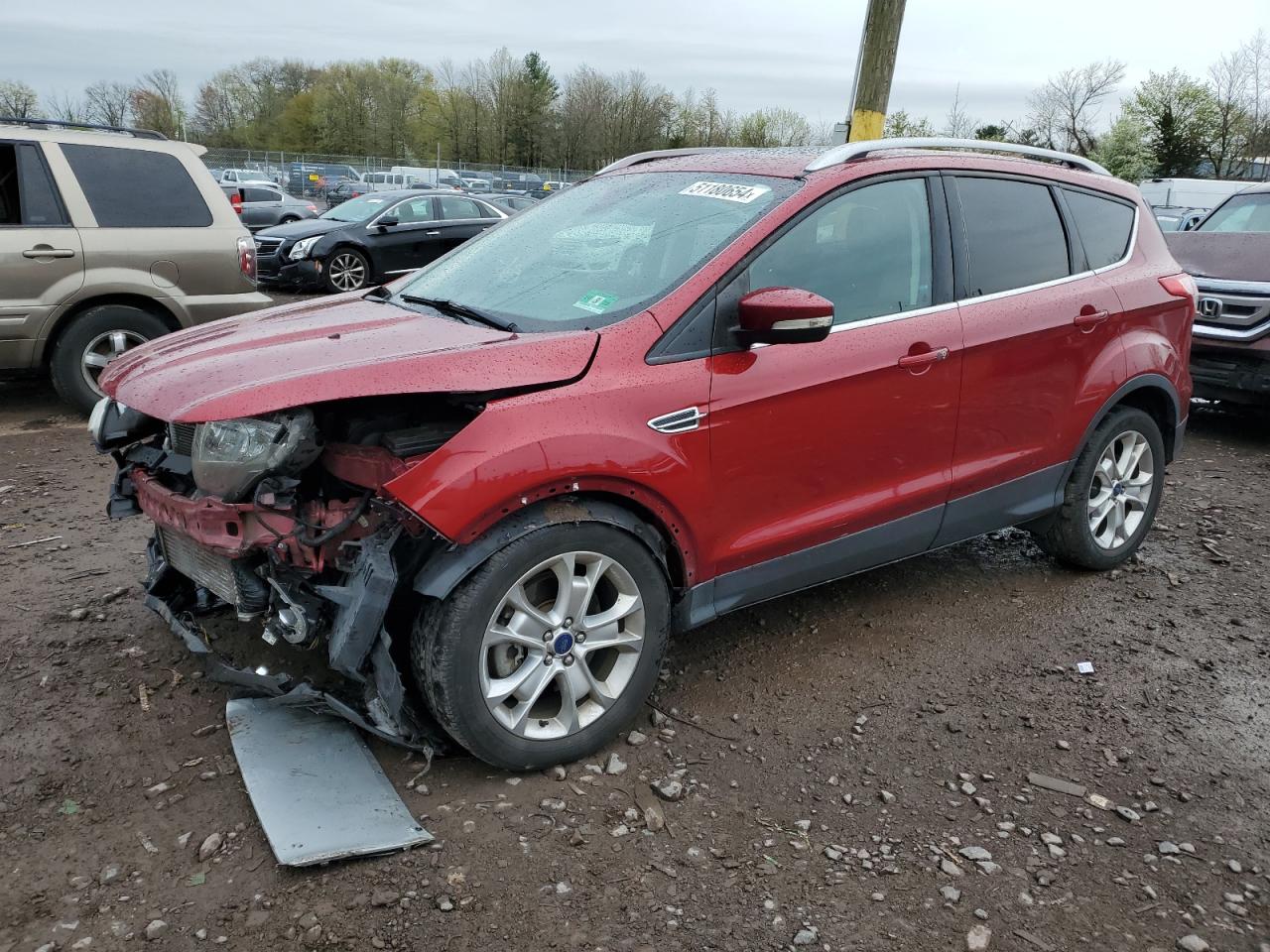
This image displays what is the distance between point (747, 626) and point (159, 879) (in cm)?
229

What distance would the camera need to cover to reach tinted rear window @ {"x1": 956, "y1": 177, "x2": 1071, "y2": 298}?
3.85 meters

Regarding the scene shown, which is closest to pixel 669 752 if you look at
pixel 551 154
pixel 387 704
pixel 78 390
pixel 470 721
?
pixel 470 721

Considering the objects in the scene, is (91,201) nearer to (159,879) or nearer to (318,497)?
(318,497)

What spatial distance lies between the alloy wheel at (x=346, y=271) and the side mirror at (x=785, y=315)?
11.9 metres

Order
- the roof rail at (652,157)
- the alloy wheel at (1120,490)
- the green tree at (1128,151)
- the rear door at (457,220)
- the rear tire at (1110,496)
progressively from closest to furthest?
the roof rail at (652,157) < the rear tire at (1110,496) < the alloy wheel at (1120,490) < the rear door at (457,220) < the green tree at (1128,151)

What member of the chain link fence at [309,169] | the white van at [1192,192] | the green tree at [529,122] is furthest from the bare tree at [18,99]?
the white van at [1192,192]

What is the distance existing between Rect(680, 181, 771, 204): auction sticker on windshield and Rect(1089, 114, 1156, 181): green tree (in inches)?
1910

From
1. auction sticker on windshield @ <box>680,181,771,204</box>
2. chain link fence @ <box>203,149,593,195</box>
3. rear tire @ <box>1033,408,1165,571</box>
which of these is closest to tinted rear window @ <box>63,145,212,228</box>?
auction sticker on windshield @ <box>680,181,771,204</box>

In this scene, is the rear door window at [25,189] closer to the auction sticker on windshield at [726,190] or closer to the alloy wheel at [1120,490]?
the auction sticker on windshield at [726,190]

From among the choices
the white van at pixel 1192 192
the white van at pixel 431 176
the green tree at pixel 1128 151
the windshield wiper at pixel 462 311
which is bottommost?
the windshield wiper at pixel 462 311

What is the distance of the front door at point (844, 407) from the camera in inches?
127

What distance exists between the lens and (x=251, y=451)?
2.79m

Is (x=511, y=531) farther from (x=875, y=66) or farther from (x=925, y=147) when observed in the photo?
(x=875, y=66)

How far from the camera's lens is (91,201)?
6793mm
